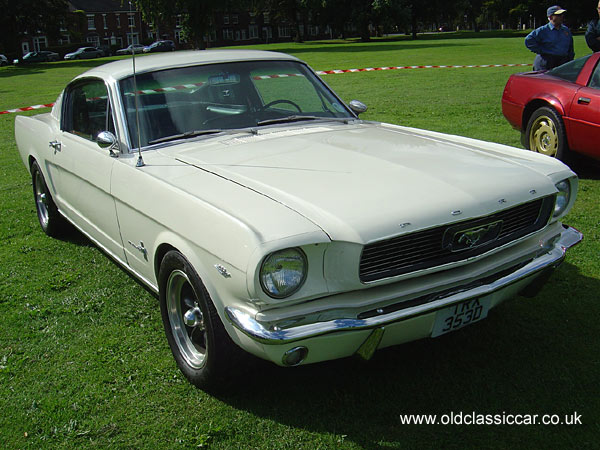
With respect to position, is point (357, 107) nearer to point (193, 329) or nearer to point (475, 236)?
point (475, 236)

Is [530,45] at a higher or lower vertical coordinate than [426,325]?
higher

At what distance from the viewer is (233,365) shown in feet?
9.54

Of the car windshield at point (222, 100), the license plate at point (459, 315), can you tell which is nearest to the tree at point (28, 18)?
the car windshield at point (222, 100)

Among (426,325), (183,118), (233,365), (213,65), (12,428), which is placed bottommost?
(12,428)

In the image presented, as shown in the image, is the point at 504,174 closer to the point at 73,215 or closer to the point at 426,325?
the point at 426,325

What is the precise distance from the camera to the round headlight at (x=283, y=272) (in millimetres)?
2496

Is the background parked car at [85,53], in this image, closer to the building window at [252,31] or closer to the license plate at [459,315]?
the building window at [252,31]

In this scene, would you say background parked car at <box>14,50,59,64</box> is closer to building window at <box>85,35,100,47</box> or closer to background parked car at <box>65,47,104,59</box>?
background parked car at <box>65,47,104,59</box>

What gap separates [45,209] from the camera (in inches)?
223

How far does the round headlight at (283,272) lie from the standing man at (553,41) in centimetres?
881

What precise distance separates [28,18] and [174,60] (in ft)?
157

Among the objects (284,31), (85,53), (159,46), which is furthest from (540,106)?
(284,31)

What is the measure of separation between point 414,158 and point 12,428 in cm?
241

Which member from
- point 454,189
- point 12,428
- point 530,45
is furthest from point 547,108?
point 12,428
